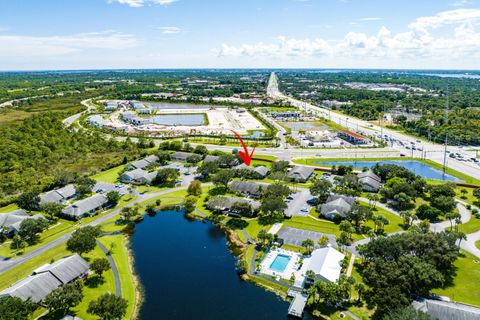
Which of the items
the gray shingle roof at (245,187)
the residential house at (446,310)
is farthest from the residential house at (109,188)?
the residential house at (446,310)

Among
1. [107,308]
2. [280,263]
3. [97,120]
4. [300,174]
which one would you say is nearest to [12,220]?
[107,308]

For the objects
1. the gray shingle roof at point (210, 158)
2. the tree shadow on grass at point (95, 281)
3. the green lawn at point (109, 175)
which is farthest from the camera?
the gray shingle roof at point (210, 158)

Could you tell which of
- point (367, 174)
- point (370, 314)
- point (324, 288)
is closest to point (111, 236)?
point (324, 288)

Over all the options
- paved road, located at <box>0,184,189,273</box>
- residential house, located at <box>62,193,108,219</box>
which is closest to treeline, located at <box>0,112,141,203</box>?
residential house, located at <box>62,193,108,219</box>

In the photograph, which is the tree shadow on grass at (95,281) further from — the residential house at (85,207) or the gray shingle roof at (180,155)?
the gray shingle roof at (180,155)

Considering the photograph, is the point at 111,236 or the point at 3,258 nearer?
the point at 3,258

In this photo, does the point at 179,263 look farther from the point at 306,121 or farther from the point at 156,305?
the point at 306,121
